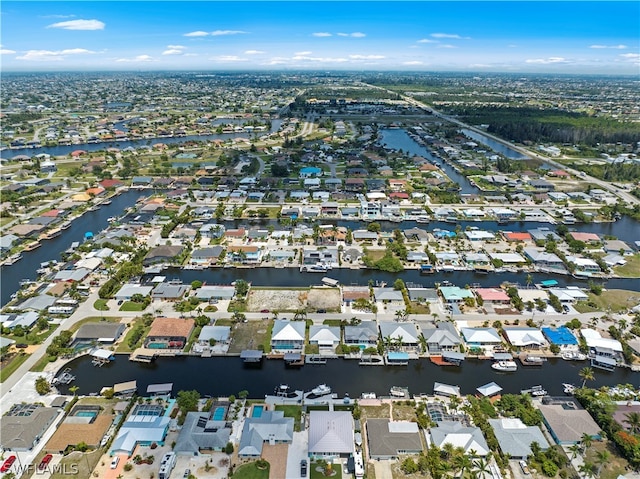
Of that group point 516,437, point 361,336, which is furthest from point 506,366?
point 361,336

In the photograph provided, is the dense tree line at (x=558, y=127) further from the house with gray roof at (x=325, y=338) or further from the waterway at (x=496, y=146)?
the house with gray roof at (x=325, y=338)

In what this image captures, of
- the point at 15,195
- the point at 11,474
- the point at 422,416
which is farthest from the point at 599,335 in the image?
the point at 15,195

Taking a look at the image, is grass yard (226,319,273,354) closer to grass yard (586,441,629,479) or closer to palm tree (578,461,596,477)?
palm tree (578,461,596,477)

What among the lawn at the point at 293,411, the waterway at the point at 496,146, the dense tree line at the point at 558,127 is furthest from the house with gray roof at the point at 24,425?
the dense tree line at the point at 558,127

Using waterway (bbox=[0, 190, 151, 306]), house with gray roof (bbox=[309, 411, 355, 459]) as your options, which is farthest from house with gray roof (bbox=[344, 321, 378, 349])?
waterway (bbox=[0, 190, 151, 306])

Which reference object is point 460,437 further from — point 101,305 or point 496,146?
point 496,146

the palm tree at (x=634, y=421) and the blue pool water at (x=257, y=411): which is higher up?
the palm tree at (x=634, y=421)
